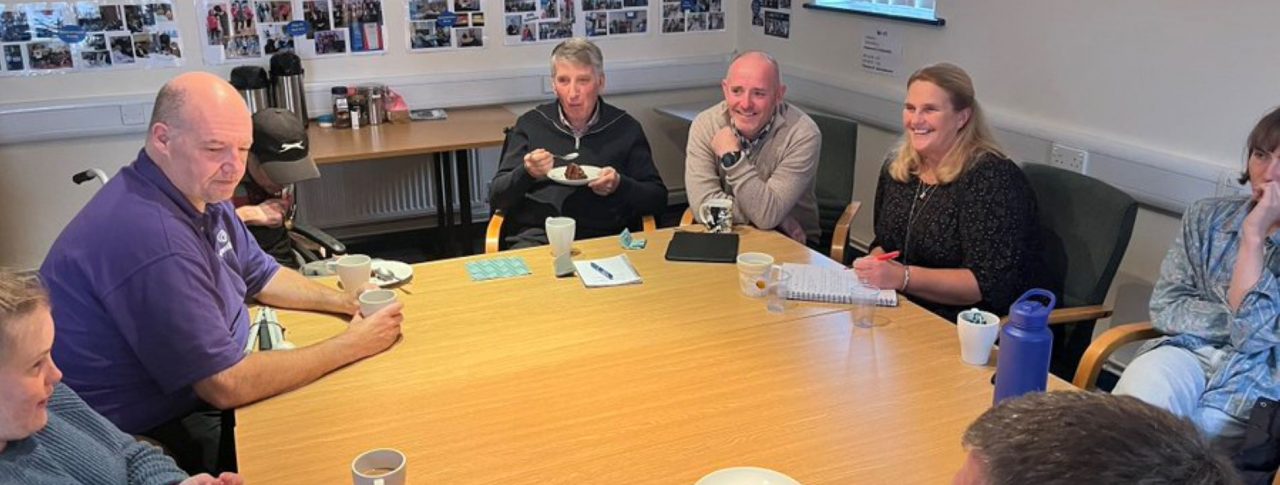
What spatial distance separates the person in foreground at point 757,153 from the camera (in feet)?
9.96

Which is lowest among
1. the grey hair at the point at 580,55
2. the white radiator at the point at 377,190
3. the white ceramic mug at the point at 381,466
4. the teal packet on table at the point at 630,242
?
the white radiator at the point at 377,190

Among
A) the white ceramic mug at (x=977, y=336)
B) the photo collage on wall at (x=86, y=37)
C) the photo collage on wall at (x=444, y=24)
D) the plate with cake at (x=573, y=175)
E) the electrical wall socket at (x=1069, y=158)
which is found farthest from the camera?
the photo collage on wall at (x=444, y=24)

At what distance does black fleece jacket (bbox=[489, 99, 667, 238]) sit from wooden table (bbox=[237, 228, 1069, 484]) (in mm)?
920

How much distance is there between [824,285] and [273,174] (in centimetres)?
173

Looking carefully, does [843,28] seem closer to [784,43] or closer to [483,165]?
[784,43]

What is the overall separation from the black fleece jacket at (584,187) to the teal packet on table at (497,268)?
0.67 metres

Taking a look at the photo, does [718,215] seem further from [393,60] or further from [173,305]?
[393,60]

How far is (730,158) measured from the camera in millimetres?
3084

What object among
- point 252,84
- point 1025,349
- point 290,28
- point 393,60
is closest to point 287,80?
point 252,84

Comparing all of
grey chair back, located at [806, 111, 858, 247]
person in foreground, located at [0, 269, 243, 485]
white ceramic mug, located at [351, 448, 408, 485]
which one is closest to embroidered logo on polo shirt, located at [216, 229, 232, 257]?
person in foreground, located at [0, 269, 243, 485]

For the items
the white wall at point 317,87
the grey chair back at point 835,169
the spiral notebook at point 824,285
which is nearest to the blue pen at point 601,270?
the spiral notebook at point 824,285

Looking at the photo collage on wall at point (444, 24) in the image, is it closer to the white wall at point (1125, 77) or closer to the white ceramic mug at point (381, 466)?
the white wall at point (1125, 77)

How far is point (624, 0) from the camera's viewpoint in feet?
16.6

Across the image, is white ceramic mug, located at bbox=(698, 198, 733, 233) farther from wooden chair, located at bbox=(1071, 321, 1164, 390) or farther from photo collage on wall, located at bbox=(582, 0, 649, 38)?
photo collage on wall, located at bbox=(582, 0, 649, 38)
